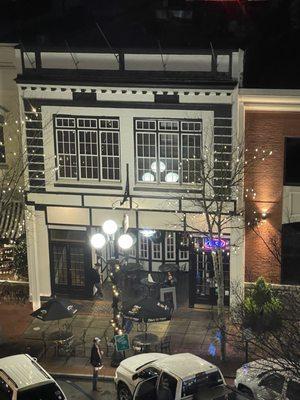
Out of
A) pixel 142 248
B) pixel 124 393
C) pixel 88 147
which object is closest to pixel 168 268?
pixel 142 248

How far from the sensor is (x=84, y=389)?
2589 cm

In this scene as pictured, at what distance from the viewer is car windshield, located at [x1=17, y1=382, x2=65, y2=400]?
22062mm

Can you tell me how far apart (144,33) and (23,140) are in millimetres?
8383

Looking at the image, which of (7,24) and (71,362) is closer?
(71,362)

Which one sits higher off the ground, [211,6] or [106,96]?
[211,6]

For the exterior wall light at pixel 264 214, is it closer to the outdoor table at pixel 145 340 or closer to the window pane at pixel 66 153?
the outdoor table at pixel 145 340

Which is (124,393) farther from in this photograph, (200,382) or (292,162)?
(292,162)

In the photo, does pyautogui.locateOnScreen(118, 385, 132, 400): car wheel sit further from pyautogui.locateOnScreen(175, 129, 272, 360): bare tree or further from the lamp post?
pyautogui.locateOnScreen(175, 129, 272, 360): bare tree

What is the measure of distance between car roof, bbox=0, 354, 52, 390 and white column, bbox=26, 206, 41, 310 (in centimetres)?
740

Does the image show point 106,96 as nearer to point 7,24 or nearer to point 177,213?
point 177,213

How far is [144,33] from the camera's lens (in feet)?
116

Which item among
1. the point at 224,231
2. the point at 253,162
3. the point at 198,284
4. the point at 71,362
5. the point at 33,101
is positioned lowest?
the point at 71,362

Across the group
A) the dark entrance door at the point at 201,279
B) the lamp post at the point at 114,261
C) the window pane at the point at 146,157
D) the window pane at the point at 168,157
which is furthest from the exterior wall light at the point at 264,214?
the lamp post at the point at 114,261

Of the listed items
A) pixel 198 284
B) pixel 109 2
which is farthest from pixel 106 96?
pixel 109 2
